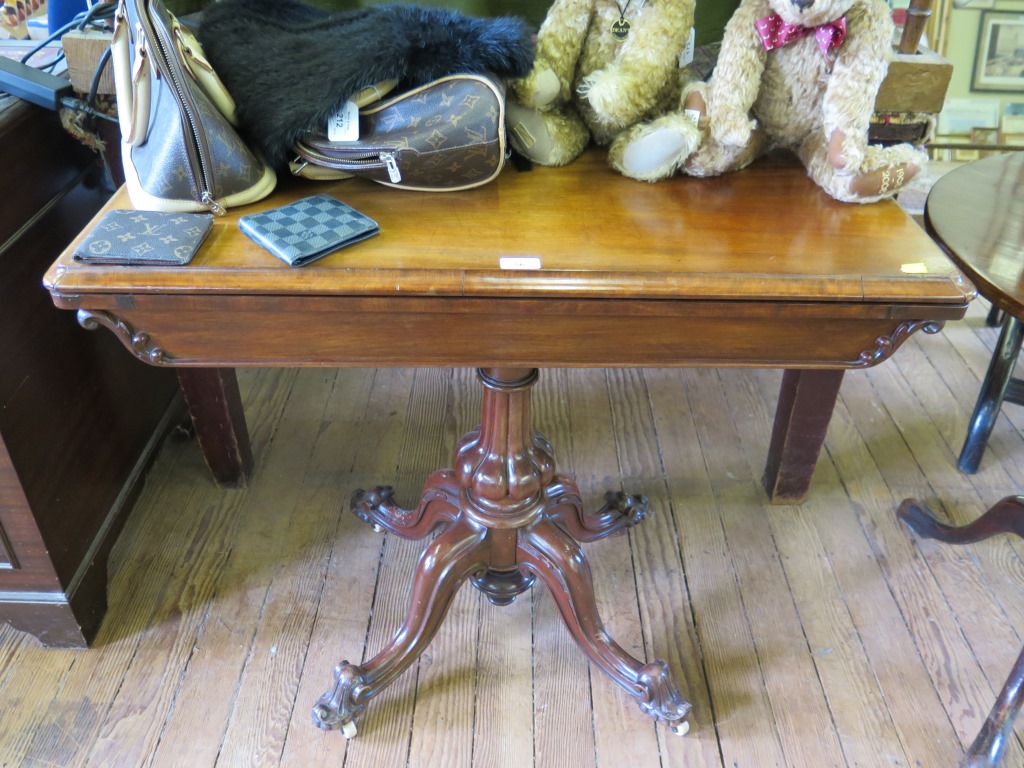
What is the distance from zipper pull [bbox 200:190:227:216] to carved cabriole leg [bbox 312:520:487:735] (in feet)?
1.86

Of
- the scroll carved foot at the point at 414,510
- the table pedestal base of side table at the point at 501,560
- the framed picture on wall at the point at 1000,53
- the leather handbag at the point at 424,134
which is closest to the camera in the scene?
the leather handbag at the point at 424,134

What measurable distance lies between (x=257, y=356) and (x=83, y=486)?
2.00 feet

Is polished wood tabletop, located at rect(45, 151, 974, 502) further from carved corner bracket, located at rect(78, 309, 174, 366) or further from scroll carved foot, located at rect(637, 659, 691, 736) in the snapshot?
scroll carved foot, located at rect(637, 659, 691, 736)

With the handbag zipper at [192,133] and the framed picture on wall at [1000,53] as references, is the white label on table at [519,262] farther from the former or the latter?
the framed picture on wall at [1000,53]

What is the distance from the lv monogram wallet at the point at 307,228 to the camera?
86cm

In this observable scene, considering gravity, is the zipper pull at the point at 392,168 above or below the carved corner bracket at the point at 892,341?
above

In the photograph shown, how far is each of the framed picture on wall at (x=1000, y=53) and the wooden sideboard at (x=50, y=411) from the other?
2255 millimetres

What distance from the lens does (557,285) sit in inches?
33.2

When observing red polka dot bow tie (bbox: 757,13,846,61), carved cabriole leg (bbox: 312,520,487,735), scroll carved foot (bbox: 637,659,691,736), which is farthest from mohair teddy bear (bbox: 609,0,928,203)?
scroll carved foot (bbox: 637,659,691,736)

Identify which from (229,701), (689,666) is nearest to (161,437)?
(229,701)

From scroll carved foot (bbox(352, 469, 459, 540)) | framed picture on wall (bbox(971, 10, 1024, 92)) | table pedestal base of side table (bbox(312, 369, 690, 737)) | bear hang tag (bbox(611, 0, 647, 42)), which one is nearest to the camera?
bear hang tag (bbox(611, 0, 647, 42))

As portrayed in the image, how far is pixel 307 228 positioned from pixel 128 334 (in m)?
0.23

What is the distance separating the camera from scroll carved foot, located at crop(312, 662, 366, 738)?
46.1 inches

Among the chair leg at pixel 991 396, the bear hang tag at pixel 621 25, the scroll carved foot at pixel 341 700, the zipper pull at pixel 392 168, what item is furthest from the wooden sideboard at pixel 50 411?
the chair leg at pixel 991 396
